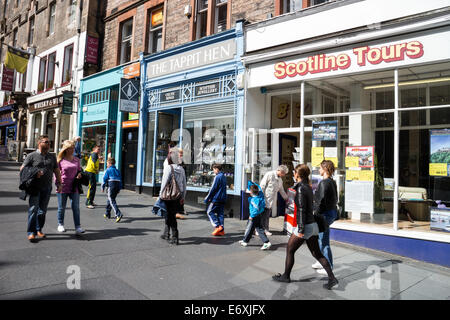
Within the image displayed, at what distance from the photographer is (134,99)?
39.7 feet

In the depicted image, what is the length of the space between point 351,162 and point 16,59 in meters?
20.6

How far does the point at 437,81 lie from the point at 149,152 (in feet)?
30.9

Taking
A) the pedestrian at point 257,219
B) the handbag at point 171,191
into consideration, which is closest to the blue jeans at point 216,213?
the pedestrian at point 257,219

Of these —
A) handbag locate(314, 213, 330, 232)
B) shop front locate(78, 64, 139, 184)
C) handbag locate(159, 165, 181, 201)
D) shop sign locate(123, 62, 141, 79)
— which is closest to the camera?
handbag locate(314, 213, 330, 232)

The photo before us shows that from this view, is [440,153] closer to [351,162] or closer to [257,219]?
[351,162]

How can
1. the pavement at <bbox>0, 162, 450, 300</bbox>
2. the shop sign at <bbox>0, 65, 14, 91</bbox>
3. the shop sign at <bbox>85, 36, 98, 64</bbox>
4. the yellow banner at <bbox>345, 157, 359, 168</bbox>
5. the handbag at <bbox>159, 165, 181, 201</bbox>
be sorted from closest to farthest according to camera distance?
the pavement at <bbox>0, 162, 450, 300</bbox>
the handbag at <bbox>159, 165, 181, 201</bbox>
the yellow banner at <bbox>345, 157, 359, 168</bbox>
the shop sign at <bbox>85, 36, 98, 64</bbox>
the shop sign at <bbox>0, 65, 14, 91</bbox>

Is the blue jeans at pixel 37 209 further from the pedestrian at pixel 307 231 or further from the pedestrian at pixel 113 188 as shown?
the pedestrian at pixel 307 231

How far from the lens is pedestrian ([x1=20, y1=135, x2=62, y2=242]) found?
18.1 ft

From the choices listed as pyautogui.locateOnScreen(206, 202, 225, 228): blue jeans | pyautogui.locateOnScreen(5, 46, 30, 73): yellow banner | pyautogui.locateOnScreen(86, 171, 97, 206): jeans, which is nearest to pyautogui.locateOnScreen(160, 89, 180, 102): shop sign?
pyautogui.locateOnScreen(86, 171, 97, 206): jeans

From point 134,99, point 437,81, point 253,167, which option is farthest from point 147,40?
point 437,81

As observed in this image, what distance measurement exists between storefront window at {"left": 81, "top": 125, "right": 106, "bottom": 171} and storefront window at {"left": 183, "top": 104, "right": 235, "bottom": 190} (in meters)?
5.90

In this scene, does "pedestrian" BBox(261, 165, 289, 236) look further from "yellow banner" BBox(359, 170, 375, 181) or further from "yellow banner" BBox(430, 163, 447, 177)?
"yellow banner" BBox(430, 163, 447, 177)

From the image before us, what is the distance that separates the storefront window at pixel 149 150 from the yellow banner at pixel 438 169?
9.02 m
